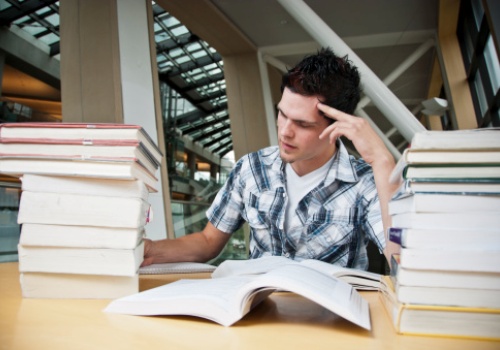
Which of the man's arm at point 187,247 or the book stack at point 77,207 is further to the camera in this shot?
the man's arm at point 187,247

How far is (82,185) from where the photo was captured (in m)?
0.82

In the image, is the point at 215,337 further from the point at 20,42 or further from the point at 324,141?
the point at 20,42

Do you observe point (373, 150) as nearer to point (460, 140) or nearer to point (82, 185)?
point (460, 140)

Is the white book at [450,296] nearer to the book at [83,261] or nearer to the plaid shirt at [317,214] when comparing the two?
the book at [83,261]

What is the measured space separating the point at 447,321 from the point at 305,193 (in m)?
0.93

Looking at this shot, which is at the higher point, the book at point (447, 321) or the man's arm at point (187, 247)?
the man's arm at point (187, 247)

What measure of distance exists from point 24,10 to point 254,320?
296 inches

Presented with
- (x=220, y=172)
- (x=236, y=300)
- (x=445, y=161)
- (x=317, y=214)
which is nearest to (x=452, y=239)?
(x=445, y=161)

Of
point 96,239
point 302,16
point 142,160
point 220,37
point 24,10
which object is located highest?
point 24,10

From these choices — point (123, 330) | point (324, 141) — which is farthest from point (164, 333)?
point (324, 141)

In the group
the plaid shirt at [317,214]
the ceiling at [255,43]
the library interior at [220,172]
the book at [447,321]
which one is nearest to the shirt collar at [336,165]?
the plaid shirt at [317,214]

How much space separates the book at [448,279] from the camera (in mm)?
563

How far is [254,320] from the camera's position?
0.64 metres

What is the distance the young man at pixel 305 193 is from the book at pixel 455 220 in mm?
733
